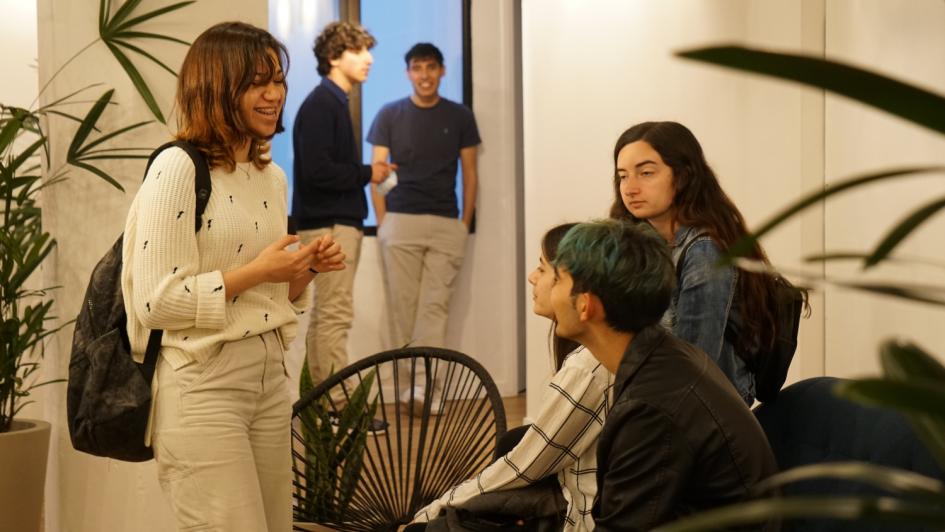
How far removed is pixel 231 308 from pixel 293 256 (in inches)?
6.4

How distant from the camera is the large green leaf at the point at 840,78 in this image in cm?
58

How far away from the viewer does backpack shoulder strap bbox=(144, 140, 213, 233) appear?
7.24 ft

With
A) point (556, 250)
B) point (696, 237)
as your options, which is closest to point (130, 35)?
point (556, 250)

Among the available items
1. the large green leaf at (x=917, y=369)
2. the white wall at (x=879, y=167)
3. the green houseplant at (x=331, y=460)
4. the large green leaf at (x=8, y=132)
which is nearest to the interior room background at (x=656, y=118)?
the white wall at (x=879, y=167)

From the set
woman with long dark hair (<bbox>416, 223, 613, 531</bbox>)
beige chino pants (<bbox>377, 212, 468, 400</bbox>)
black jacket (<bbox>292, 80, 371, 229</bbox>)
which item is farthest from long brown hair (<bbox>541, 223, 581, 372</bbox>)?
beige chino pants (<bbox>377, 212, 468, 400</bbox>)

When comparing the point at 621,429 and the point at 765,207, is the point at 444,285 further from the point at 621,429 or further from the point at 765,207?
the point at 621,429

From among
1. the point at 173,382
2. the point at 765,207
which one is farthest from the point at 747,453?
the point at 765,207

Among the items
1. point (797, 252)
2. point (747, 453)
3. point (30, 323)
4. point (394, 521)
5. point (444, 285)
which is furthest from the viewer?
point (444, 285)

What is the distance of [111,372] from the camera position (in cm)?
228

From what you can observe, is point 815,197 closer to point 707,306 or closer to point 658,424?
point 658,424

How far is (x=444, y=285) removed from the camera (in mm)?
6613

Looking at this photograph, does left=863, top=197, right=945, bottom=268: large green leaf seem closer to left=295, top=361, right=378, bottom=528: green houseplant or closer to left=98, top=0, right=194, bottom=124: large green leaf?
left=295, top=361, right=378, bottom=528: green houseplant

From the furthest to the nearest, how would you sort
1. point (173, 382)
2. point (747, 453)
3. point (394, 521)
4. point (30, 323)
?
1. point (30, 323)
2. point (394, 521)
3. point (173, 382)
4. point (747, 453)

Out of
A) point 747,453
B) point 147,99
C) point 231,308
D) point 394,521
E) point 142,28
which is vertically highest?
point 142,28
